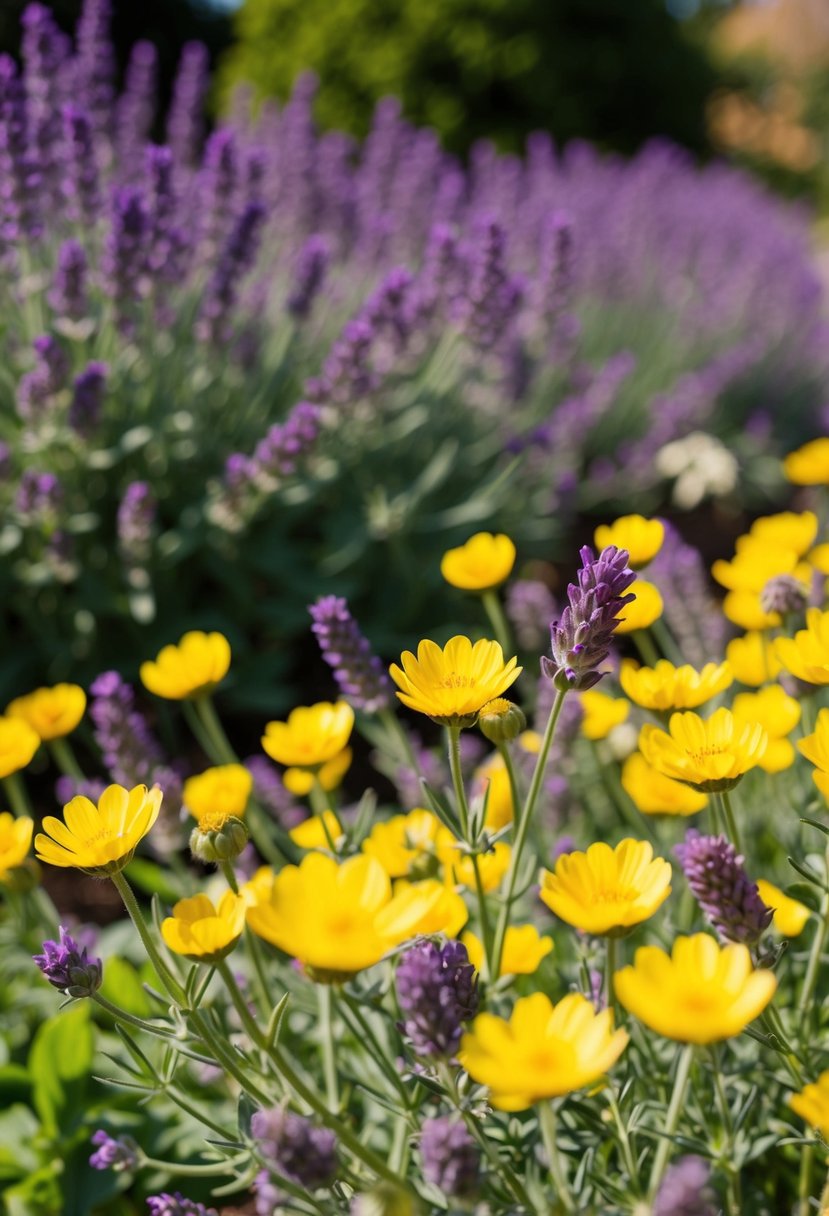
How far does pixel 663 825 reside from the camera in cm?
220

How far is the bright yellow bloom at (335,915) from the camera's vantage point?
3.12ft

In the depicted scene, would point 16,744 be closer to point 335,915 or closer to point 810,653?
point 335,915

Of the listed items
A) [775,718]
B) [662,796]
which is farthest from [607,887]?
[775,718]

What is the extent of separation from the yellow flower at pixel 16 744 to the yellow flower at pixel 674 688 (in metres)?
0.83

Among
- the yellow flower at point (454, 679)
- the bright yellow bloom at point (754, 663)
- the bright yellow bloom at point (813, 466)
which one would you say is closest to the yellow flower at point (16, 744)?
the yellow flower at point (454, 679)

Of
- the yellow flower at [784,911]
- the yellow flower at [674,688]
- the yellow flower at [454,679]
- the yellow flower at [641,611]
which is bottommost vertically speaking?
the yellow flower at [784,911]

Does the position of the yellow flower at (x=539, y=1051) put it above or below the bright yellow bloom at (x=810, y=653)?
below

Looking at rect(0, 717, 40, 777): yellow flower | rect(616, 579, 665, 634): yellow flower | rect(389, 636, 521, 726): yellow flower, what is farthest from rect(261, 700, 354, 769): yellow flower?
rect(616, 579, 665, 634): yellow flower

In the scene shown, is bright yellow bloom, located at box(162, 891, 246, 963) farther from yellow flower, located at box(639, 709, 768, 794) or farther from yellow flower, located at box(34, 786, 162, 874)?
yellow flower, located at box(639, 709, 768, 794)

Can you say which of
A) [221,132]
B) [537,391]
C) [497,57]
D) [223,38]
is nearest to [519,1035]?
[221,132]

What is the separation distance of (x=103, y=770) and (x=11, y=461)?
0.90 metres

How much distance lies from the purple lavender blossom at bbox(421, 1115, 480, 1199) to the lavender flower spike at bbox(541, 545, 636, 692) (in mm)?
473

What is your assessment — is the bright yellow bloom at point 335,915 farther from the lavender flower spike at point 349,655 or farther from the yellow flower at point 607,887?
the lavender flower spike at point 349,655

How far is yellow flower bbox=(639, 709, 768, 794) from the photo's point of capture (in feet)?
3.93
